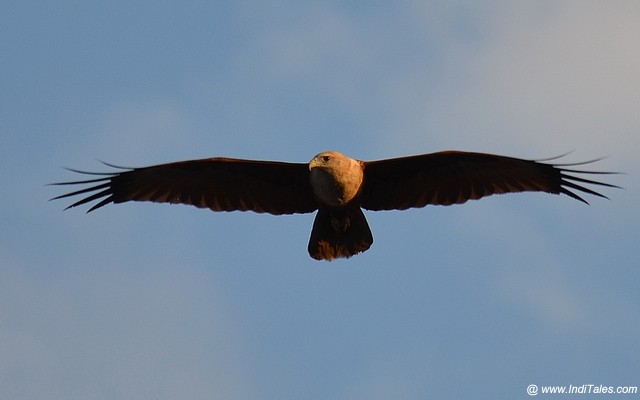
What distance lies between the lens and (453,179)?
45.8ft

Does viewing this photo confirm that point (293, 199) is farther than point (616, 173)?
Yes

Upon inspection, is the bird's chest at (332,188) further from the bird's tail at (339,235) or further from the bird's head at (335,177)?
the bird's tail at (339,235)

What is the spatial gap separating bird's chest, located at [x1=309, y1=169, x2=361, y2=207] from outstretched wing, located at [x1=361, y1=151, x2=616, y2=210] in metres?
0.32

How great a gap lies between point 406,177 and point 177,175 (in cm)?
234

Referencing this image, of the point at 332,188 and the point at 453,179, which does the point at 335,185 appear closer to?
the point at 332,188

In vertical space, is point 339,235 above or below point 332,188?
below

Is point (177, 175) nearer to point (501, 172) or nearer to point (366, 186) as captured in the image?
point (366, 186)

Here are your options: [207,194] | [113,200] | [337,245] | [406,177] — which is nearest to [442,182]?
[406,177]

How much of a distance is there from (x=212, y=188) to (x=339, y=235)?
4.71 feet

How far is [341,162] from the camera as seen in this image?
13.4 meters

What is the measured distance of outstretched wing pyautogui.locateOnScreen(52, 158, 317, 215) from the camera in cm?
1406

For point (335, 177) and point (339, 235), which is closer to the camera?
point (335, 177)

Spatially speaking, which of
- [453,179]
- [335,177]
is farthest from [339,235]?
[453,179]

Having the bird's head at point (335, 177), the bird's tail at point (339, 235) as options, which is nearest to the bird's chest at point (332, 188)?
the bird's head at point (335, 177)
